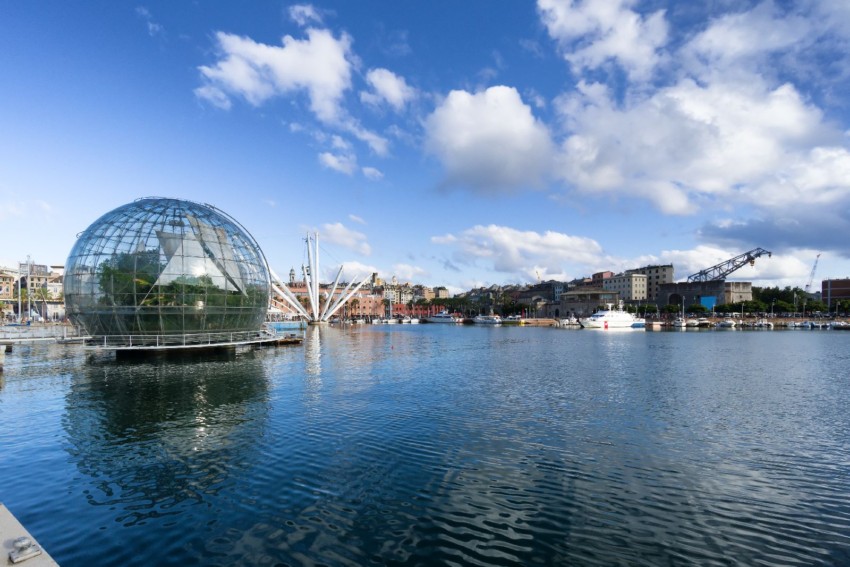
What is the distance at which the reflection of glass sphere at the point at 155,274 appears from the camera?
44188 mm

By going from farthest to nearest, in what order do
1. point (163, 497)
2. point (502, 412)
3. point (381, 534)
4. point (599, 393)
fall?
1. point (599, 393)
2. point (502, 412)
3. point (163, 497)
4. point (381, 534)

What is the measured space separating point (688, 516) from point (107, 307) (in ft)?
168

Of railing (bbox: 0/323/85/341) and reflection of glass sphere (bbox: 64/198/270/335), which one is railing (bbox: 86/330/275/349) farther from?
railing (bbox: 0/323/85/341)

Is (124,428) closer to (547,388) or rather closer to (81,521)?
(81,521)

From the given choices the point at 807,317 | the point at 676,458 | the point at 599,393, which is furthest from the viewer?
the point at 807,317

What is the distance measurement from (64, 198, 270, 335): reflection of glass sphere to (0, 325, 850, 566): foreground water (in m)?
14.4

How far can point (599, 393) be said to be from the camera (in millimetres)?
29969

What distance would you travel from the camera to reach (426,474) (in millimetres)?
14961

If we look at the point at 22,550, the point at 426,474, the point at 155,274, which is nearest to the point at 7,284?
the point at 155,274

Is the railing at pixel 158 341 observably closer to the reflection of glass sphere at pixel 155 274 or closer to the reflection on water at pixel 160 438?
the reflection of glass sphere at pixel 155 274

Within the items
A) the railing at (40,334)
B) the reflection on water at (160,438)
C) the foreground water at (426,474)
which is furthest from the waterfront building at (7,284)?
the foreground water at (426,474)

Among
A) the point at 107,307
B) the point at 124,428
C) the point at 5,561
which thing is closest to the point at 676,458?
the point at 5,561

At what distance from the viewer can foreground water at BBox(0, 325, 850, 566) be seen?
10.5m

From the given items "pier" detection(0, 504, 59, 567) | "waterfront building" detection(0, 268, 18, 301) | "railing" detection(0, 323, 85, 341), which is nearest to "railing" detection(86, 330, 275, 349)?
"railing" detection(0, 323, 85, 341)
